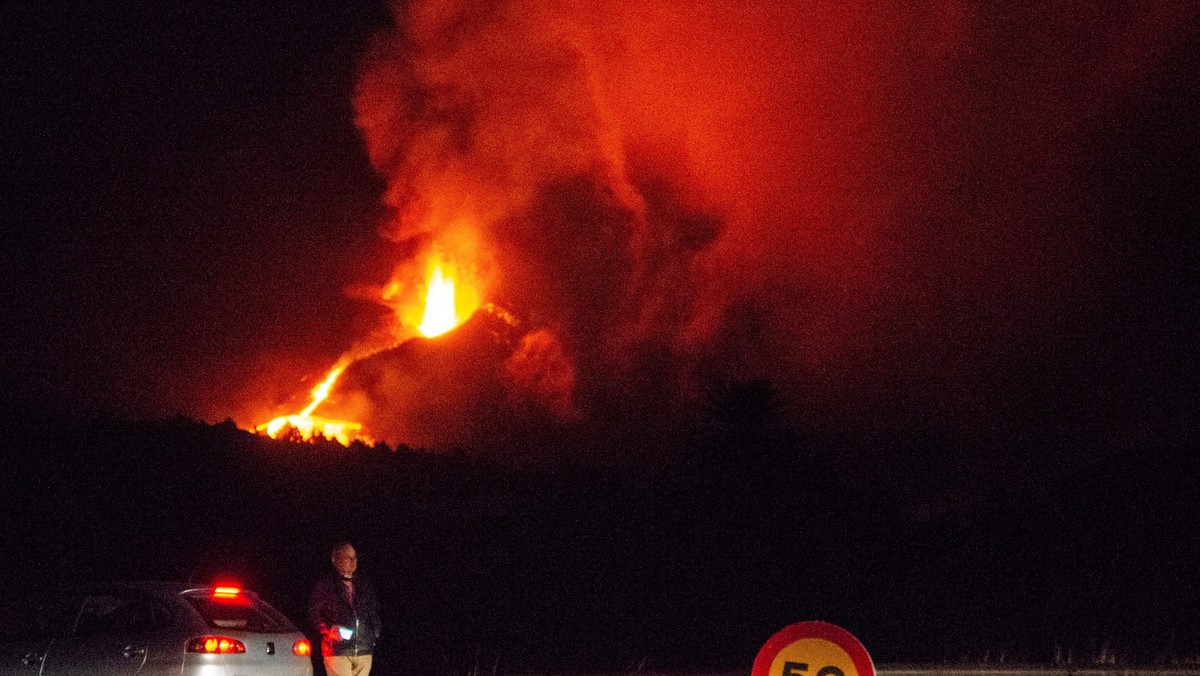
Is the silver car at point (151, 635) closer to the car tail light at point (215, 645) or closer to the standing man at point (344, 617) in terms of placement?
the car tail light at point (215, 645)

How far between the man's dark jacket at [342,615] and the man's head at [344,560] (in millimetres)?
90

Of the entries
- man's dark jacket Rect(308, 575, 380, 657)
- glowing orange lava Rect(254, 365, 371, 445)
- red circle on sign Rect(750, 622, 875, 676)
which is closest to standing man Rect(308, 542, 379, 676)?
man's dark jacket Rect(308, 575, 380, 657)

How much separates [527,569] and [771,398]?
36011 mm

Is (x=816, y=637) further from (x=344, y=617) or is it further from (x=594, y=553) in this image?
(x=594, y=553)

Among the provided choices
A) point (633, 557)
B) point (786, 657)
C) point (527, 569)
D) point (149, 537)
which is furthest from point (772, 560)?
→ point (786, 657)

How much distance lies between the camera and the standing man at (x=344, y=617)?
10.1 metres

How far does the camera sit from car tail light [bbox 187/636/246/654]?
9.30m

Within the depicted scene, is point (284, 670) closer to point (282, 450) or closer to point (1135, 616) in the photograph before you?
point (1135, 616)

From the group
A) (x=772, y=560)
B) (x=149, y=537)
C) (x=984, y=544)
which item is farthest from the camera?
(x=984, y=544)

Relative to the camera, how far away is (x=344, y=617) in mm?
10102

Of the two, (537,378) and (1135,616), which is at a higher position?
(537,378)

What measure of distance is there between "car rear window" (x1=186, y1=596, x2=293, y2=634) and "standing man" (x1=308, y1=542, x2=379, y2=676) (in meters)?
0.32

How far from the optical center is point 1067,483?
57188 millimetres

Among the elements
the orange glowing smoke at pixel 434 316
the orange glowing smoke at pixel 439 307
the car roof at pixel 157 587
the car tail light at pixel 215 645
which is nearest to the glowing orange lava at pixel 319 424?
the orange glowing smoke at pixel 434 316
